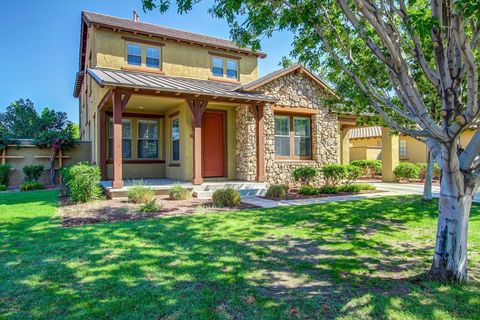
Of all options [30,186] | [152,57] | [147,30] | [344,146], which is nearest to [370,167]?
[344,146]

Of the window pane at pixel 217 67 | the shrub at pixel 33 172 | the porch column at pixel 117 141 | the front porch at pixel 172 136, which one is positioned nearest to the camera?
the porch column at pixel 117 141

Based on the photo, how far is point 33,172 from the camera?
1349 centimetres

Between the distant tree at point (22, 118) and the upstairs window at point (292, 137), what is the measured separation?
96.4ft

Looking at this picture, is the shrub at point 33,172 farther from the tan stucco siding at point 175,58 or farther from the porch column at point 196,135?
the porch column at point 196,135

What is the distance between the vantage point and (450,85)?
3.24 metres

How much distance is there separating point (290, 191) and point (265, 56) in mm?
8560

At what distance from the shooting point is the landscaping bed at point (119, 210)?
22.0 ft

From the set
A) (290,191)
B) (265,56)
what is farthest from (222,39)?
(290,191)

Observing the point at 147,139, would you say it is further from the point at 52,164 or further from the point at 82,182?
the point at 82,182

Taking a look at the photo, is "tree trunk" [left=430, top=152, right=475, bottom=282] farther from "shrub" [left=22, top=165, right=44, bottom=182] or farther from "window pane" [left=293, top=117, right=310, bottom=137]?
"shrub" [left=22, top=165, right=44, bottom=182]

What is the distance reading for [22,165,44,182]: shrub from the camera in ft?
43.9

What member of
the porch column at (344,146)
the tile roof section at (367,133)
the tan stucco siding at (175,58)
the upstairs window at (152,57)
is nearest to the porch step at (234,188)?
the porch column at (344,146)

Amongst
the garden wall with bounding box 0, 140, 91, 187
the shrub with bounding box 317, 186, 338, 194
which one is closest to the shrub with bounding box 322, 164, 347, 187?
the shrub with bounding box 317, 186, 338, 194

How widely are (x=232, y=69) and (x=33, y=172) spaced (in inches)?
409
